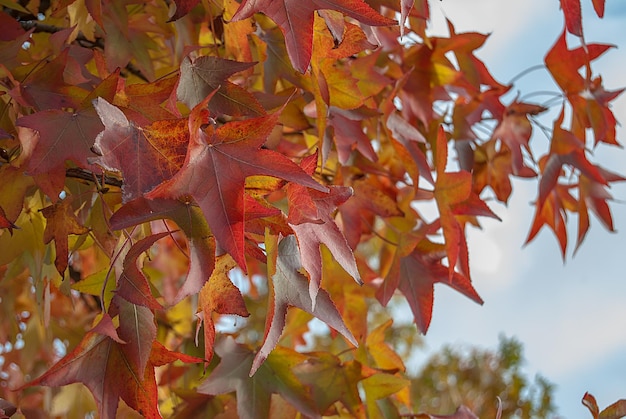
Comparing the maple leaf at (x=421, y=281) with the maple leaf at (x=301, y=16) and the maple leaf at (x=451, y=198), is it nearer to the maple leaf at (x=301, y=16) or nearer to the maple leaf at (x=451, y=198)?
A: the maple leaf at (x=451, y=198)

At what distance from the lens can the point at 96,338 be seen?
56cm

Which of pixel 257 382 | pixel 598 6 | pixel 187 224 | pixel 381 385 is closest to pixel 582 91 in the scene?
pixel 598 6

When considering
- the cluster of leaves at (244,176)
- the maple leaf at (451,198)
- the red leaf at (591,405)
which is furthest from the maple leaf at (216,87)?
the red leaf at (591,405)

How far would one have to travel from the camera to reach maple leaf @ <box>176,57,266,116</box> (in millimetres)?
630

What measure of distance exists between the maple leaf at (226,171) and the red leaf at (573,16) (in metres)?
0.32

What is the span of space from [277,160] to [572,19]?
0.34 meters

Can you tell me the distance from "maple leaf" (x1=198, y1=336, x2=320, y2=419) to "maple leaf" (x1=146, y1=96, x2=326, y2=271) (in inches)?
12.1

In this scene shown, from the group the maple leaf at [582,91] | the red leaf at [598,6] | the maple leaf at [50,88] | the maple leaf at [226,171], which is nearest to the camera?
the maple leaf at [226,171]

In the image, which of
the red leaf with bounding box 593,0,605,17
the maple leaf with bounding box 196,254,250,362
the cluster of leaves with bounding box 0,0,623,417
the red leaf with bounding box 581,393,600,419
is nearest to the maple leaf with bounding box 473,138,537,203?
the cluster of leaves with bounding box 0,0,623,417

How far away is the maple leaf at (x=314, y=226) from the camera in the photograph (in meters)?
0.54

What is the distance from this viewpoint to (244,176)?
0.51 metres

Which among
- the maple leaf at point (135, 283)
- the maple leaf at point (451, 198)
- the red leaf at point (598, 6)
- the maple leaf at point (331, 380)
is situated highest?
the red leaf at point (598, 6)

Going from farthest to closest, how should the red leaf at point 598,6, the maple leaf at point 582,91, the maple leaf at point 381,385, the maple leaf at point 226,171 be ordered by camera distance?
the maple leaf at point 582,91, the maple leaf at point 381,385, the red leaf at point 598,6, the maple leaf at point 226,171

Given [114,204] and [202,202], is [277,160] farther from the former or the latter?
[114,204]
